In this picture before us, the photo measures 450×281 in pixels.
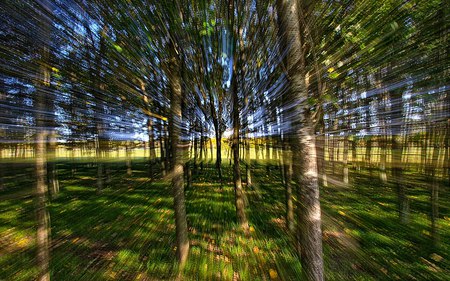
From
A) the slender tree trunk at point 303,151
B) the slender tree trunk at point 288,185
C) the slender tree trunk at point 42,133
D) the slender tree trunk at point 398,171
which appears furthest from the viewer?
the slender tree trunk at point 288,185

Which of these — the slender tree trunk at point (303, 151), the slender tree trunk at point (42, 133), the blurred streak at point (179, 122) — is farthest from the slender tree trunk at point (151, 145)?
the slender tree trunk at point (303, 151)

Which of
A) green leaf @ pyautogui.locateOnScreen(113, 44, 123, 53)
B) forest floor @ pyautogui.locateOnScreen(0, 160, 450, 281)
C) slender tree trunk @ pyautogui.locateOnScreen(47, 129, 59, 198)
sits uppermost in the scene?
green leaf @ pyautogui.locateOnScreen(113, 44, 123, 53)

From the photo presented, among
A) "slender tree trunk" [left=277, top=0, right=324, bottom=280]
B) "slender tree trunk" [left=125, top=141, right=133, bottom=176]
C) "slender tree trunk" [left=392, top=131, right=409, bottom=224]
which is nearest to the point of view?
"slender tree trunk" [left=392, top=131, right=409, bottom=224]

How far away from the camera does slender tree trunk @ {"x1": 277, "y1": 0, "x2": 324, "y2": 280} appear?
71cm

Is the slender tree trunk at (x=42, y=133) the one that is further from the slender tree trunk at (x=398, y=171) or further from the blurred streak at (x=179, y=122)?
the slender tree trunk at (x=398, y=171)

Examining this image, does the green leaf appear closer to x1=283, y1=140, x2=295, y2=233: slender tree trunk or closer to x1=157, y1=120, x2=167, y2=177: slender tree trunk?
x1=157, y1=120, x2=167, y2=177: slender tree trunk

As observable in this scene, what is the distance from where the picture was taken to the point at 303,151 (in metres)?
0.80

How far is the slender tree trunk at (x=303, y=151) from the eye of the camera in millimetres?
705

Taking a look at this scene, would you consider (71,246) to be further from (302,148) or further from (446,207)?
(446,207)

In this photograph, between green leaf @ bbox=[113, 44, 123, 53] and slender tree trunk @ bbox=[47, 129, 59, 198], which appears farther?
green leaf @ bbox=[113, 44, 123, 53]

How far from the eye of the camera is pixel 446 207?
49 centimetres

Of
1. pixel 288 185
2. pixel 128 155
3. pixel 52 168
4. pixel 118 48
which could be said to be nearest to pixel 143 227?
pixel 128 155

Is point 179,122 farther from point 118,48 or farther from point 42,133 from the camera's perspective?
point 42,133

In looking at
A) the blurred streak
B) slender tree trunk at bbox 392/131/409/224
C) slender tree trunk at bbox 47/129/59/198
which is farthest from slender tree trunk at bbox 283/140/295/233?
slender tree trunk at bbox 47/129/59/198
